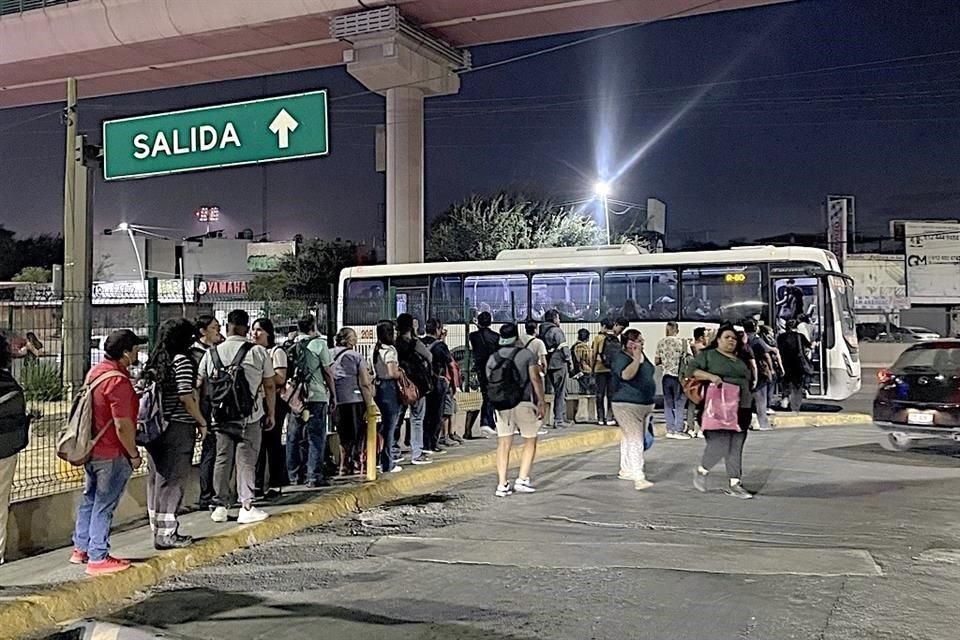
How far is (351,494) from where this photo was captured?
373 inches

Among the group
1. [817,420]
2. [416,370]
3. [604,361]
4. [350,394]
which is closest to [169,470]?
[350,394]

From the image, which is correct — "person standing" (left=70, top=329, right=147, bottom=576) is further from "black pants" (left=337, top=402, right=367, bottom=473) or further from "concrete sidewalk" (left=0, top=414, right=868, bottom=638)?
"black pants" (left=337, top=402, right=367, bottom=473)

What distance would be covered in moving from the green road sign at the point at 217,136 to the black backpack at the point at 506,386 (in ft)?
9.19

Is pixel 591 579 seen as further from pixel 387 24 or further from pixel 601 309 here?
pixel 387 24

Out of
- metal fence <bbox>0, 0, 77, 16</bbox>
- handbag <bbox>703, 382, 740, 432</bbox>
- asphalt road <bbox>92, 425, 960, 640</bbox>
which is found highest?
metal fence <bbox>0, 0, 77, 16</bbox>

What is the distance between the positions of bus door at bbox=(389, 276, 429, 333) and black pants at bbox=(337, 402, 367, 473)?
37.5 ft

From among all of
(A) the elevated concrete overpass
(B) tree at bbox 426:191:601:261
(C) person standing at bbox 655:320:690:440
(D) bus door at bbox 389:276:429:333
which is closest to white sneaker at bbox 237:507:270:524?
(C) person standing at bbox 655:320:690:440

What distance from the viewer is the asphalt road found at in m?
5.73

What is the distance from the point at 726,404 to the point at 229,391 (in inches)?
191

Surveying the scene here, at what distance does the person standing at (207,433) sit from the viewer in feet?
26.8

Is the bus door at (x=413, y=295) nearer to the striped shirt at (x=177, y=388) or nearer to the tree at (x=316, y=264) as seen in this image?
the striped shirt at (x=177, y=388)

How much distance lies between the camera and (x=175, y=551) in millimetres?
7199

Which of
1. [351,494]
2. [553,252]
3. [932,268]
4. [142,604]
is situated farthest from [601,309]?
[932,268]

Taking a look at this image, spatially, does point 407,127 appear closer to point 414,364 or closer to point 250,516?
point 414,364
